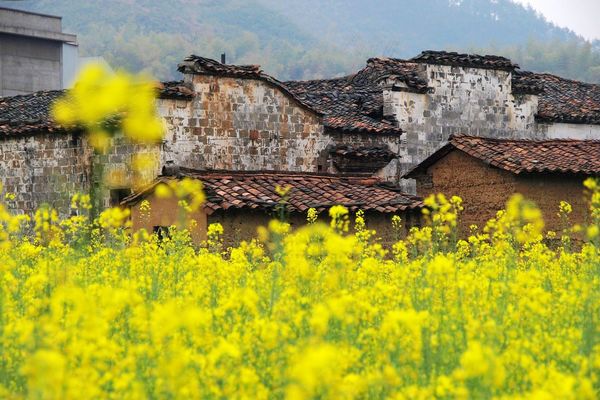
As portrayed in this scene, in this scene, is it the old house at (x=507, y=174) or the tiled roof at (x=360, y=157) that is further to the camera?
the tiled roof at (x=360, y=157)

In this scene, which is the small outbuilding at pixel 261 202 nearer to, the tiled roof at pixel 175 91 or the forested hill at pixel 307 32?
the tiled roof at pixel 175 91

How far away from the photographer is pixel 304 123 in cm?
2314

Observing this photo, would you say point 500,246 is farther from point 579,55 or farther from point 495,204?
point 579,55

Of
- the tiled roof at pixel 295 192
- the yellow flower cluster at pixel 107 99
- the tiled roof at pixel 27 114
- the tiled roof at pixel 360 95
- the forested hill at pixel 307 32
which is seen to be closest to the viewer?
the yellow flower cluster at pixel 107 99

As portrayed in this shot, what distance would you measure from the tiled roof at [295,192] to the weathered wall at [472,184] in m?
0.89

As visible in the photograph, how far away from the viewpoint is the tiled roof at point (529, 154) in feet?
61.7

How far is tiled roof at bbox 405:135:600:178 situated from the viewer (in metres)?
18.8

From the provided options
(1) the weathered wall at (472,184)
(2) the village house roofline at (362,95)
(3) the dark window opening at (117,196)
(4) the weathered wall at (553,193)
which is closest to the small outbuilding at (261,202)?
(1) the weathered wall at (472,184)

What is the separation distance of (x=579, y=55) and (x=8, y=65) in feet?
173

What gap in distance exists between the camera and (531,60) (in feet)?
287

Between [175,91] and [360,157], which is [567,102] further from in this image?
[175,91]

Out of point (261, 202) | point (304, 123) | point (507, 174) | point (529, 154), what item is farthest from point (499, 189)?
point (304, 123)

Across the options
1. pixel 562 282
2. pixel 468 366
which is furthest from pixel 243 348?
pixel 562 282

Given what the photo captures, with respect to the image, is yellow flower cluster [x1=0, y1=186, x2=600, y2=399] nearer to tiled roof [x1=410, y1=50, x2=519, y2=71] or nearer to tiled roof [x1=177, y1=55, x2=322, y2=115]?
tiled roof [x1=177, y1=55, x2=322, y2=115]
